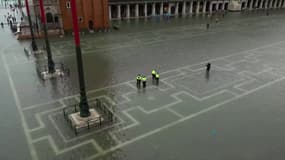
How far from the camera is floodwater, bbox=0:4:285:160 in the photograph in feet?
45.6

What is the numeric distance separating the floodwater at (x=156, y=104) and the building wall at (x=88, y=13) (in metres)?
12.1

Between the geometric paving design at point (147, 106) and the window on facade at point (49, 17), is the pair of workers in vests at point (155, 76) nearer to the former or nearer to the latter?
the geometric paving design at point (147, 106)

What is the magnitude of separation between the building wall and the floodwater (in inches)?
476

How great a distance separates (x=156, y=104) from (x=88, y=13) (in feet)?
112

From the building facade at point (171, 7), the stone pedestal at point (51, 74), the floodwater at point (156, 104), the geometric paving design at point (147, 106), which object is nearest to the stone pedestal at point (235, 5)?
the building facade at point (171, 7)

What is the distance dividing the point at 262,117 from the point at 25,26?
5009 cm

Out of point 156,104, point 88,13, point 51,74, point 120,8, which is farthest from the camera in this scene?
point 120,8

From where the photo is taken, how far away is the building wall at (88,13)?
45.1 meters

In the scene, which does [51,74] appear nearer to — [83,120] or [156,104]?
[83,120]

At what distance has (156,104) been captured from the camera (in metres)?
18.9

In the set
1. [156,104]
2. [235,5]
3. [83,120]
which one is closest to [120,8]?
[235,5]

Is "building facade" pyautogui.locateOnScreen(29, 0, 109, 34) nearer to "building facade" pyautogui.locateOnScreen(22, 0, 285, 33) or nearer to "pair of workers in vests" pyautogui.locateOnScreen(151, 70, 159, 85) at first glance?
"building facade" pyautogui.locateOnScreen(22, 0, 285, 33)

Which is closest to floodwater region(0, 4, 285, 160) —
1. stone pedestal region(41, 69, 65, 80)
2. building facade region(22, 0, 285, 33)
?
stone pedestal region(41, 69, 65, 80)

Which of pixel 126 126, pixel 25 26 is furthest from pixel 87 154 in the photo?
pixel 25 26
